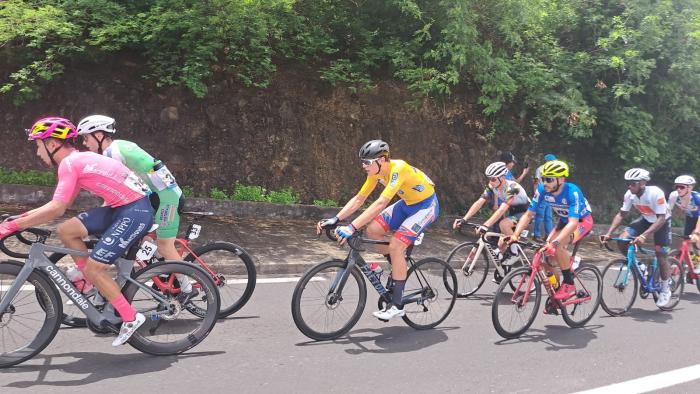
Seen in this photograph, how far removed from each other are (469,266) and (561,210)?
5.30 feet

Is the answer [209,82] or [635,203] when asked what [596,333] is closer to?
[635,203]

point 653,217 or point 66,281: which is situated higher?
point 653,217

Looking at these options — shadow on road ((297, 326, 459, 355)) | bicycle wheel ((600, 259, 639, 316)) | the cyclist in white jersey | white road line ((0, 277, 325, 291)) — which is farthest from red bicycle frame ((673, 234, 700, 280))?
white road line ((0, 277, 325, 291))

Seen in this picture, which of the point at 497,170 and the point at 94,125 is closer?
the point at 94,125

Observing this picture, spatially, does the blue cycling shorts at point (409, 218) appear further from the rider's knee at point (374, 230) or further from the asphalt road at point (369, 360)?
the asphalt road at point (369, 360)

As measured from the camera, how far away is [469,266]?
7.39 metres

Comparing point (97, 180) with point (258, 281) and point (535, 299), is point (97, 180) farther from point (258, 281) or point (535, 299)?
point (535, 299)

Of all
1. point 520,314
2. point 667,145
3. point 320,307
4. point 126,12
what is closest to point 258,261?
point 320,307

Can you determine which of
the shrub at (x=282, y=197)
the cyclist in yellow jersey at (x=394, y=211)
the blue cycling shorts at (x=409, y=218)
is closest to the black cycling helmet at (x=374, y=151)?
the cyclist in yellow jersey at (x=394, y=211)

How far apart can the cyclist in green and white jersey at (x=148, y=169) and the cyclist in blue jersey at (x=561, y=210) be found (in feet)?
11.8

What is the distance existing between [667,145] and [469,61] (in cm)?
736

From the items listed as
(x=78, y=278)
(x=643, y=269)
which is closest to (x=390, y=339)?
(x=78, y=278)

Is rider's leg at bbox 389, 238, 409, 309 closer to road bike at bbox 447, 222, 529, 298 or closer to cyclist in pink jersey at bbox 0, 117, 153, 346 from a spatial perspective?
road bike at bbox 447, 222, 529, 298

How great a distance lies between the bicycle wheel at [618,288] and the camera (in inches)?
266
